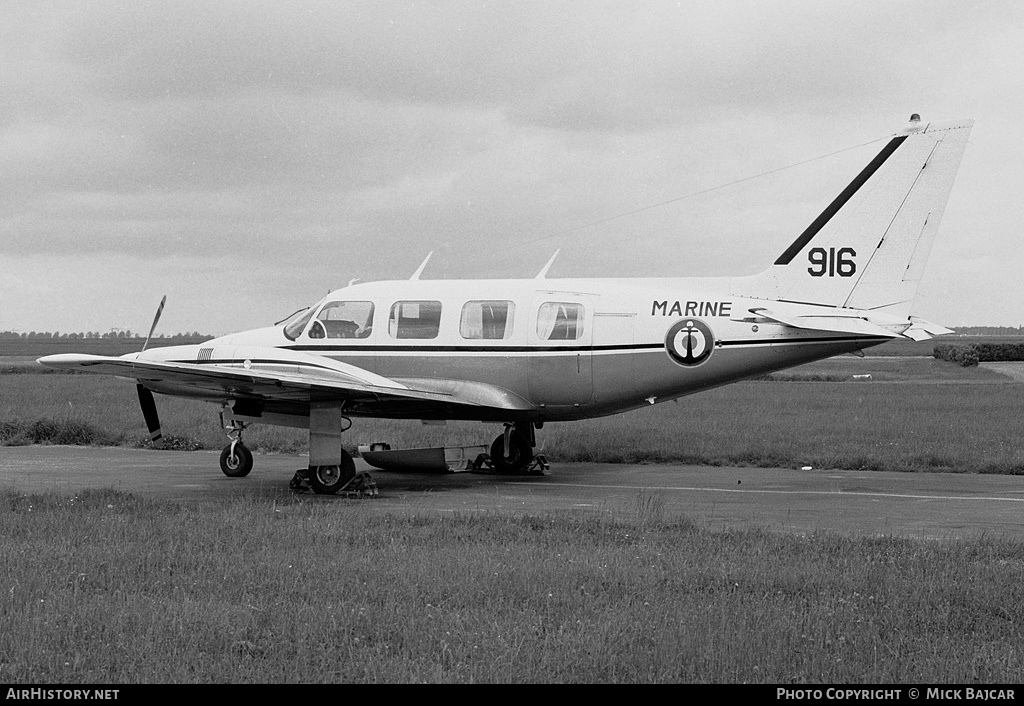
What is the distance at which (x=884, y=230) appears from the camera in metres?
15.9

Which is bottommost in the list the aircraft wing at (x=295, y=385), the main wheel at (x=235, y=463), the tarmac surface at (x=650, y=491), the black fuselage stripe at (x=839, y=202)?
the tarmac surface at (x=650, y=491)

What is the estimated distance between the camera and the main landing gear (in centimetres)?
1889

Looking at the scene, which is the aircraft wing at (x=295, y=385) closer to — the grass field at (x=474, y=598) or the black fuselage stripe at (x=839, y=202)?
the grass field at (x=474, y=598)

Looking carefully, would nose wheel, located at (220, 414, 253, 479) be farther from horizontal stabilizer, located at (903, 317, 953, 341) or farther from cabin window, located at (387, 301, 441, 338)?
horizontal stabilizer, located at (903, 317, 953, 341)

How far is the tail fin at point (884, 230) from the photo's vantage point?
15570 mm

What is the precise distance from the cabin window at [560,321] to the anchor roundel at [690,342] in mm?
1498

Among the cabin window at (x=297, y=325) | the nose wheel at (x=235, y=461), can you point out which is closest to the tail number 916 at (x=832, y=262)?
the cabin window at (x=297, y=325)

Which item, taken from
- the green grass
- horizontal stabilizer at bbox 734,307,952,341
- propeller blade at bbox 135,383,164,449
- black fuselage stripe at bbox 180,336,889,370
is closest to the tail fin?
horizontal stabilizer at bbox 734,307,952,341

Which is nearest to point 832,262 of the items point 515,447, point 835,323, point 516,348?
point 835,323

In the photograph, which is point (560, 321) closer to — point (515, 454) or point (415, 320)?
point (415, 320)

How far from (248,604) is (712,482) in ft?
33.5

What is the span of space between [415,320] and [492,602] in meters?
10.1

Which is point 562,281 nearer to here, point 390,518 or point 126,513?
point 390,518

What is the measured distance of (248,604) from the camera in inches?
320
